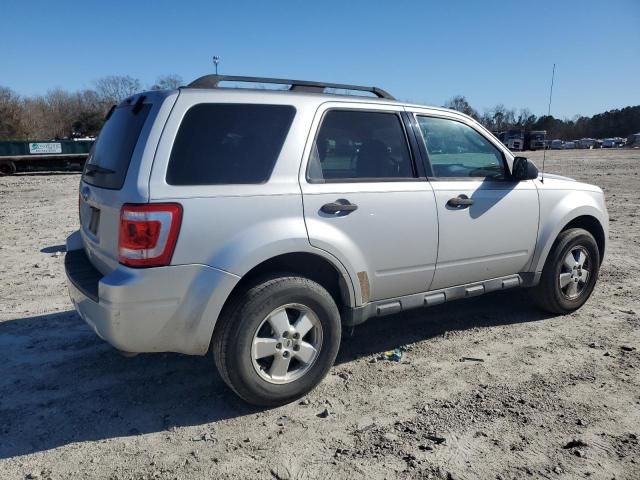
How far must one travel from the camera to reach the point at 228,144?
123 inches

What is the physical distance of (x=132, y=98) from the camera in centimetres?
341

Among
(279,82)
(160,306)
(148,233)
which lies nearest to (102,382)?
(160,306)

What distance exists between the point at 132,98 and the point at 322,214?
1499 mm

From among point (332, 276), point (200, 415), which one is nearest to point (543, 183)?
point (332, 276)

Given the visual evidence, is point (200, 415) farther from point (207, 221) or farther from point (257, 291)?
point (207, 221)

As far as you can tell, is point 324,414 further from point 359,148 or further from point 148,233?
point 359,148

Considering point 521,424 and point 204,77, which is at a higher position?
point 204,77

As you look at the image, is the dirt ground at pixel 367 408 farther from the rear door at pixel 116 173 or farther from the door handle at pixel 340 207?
the door handle at pixel 340 207

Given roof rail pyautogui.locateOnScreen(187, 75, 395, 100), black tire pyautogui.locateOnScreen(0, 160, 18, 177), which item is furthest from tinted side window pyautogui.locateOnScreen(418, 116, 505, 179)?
black tire pyautogui.locateOnScreen(0, 160, 18, 177)

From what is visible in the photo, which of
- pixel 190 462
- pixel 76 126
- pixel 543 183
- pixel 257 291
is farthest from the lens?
pixel 76 126

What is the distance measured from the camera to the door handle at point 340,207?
10.9 feet

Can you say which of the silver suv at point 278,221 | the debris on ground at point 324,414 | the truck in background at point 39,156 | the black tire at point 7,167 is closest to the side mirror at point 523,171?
the silver suv at point 278,221

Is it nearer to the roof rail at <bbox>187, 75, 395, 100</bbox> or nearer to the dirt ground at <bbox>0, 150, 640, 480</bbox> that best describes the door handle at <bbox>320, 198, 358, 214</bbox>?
the roof rail at <bbox>187, 75, 395, 100</bbox>

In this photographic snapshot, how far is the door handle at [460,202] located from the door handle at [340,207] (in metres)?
0.91
